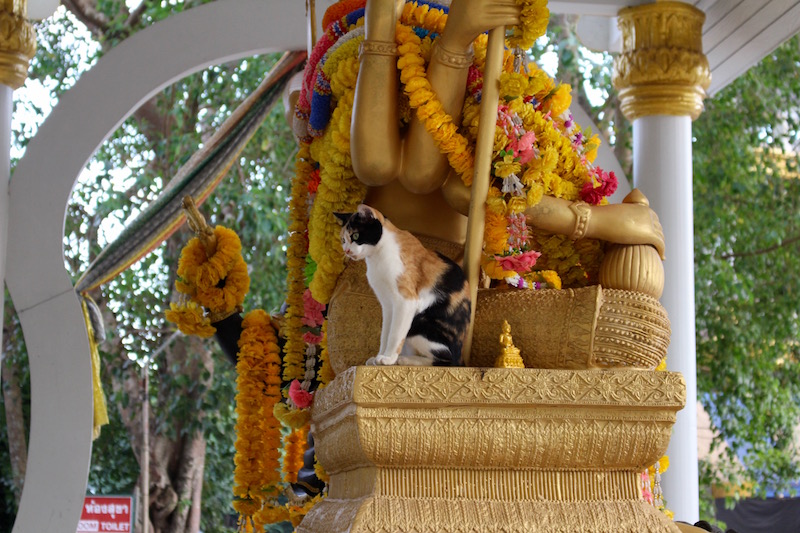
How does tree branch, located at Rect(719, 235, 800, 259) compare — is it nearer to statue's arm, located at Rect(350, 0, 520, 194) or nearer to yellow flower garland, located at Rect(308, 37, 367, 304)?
yellow flower garland, located at Rect(308, 37, 367, 304)

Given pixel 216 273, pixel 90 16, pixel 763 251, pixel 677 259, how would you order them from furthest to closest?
1. pixel 90 16
2. pixel 763 251
3. pixel 677 259
4. pixel 216 273

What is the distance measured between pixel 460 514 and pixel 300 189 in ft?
3.87

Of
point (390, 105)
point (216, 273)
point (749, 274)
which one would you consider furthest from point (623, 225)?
point (749, 274)

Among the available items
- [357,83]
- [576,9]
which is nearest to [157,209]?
[576,9]

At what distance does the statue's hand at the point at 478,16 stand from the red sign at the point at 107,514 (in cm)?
544

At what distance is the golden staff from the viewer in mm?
2457

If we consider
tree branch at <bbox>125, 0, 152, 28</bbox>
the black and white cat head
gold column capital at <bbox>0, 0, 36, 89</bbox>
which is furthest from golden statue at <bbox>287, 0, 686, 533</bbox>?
tree branch at <bbox>125, 0, 152, 28</bbox>

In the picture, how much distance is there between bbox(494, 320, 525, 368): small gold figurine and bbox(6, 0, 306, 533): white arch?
3.13 metres

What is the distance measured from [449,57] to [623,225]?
54cm

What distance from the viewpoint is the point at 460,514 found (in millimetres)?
2273

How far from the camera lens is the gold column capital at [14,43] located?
16.9 ft

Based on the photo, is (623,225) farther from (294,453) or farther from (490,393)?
(294,453)

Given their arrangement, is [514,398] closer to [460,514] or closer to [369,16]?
[460,514]

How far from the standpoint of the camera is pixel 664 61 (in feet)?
17.2
